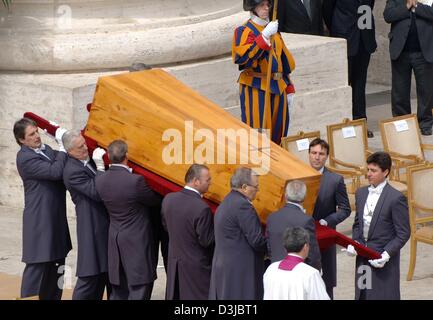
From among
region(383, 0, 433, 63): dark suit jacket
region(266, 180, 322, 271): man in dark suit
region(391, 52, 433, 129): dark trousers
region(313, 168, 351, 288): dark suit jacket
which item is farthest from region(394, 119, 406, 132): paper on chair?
region(266, 180, 322, 271): man in dark suit

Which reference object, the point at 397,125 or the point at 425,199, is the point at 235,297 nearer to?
the point at 425,199

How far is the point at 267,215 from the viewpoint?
10367 mm

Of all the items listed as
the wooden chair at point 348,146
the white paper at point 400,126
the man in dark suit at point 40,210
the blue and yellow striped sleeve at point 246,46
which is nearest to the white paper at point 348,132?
the wooden chair at point 348,146

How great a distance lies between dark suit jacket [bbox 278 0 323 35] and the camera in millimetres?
16656

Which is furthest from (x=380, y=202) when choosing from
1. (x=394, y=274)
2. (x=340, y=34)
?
(x=340, y=34)

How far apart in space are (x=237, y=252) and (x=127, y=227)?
37.6 inches

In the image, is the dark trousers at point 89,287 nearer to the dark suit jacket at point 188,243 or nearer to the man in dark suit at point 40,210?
the man in dark suit at point 40,210

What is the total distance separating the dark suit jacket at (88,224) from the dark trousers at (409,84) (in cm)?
614

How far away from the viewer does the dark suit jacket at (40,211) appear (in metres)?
11.1

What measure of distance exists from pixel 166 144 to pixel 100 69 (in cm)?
326

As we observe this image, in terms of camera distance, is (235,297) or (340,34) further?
(340,34)

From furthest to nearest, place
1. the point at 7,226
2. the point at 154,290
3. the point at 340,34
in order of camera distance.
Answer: the point at 340,34 < the point at 7,226 < the point at 154,290

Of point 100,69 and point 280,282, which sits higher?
point 100,69

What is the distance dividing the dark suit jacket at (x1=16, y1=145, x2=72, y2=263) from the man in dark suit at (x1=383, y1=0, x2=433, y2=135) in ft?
19.3
